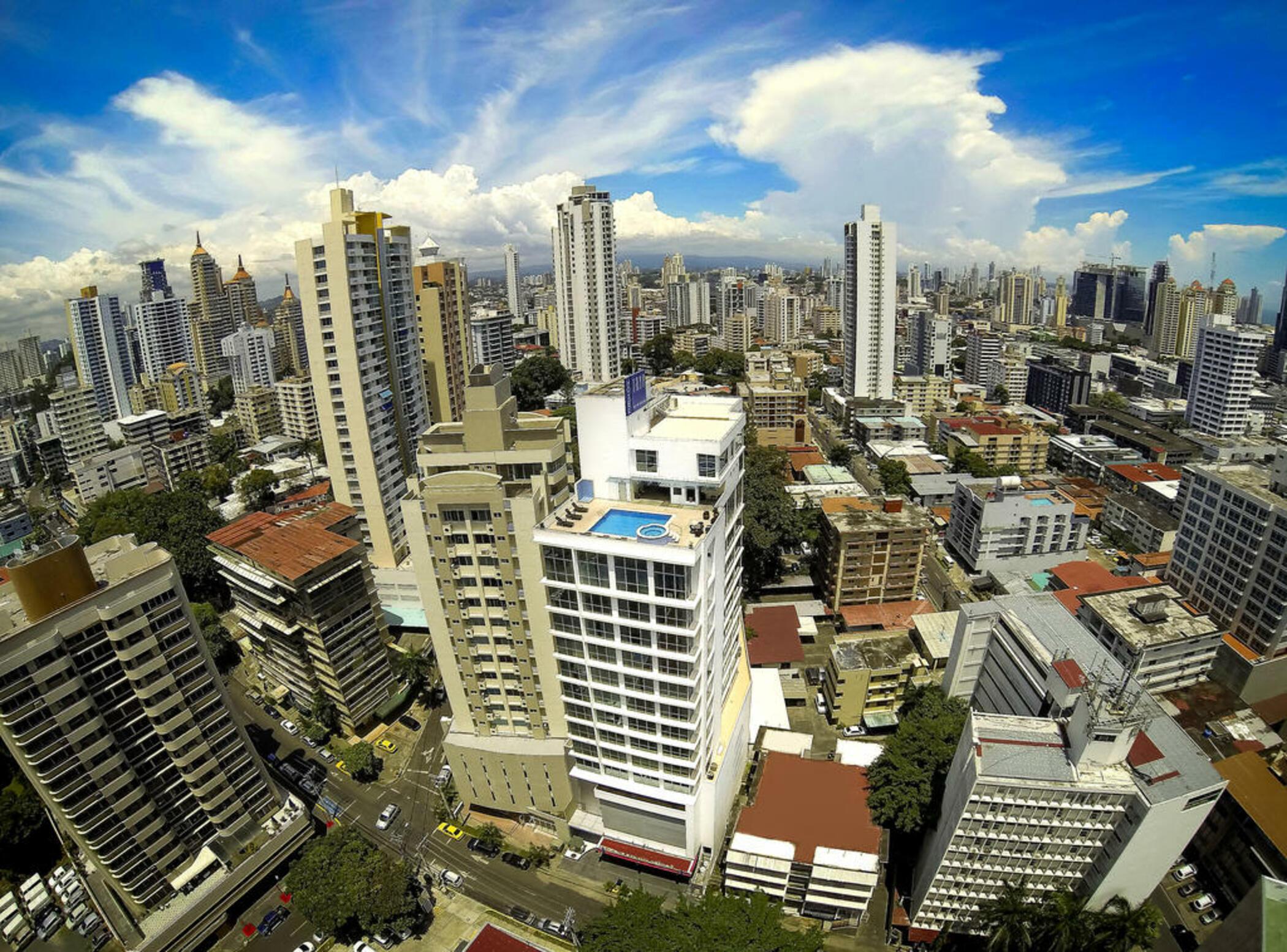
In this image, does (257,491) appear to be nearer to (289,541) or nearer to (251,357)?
(289,541)

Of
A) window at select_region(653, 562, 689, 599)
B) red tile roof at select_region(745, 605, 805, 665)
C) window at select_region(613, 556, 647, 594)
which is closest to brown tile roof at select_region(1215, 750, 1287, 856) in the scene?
red tile roof at select_region(745, 605, 805, 665)

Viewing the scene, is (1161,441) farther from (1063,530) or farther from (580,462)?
(580,462)

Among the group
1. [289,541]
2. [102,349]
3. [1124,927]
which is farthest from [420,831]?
[102,349]

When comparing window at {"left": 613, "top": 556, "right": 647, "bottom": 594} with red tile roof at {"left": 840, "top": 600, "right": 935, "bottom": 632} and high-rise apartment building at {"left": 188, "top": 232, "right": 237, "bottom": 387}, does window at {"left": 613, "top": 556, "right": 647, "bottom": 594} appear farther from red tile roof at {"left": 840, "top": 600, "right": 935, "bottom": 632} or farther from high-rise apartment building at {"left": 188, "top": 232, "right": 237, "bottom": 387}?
high-rise apartment building at {"left": 188, "top": 232, "right": 237, "bottom": 387}

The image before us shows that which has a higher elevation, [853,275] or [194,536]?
[853,275]

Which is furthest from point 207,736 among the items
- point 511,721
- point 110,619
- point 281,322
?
point 281,322

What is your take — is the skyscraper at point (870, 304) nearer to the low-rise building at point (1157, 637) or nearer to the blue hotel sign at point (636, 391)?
the low-rise building at point (1157, 637)

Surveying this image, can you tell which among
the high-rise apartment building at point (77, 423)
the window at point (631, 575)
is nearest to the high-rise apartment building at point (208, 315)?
the high-rise apartment building at point (77, 423)
